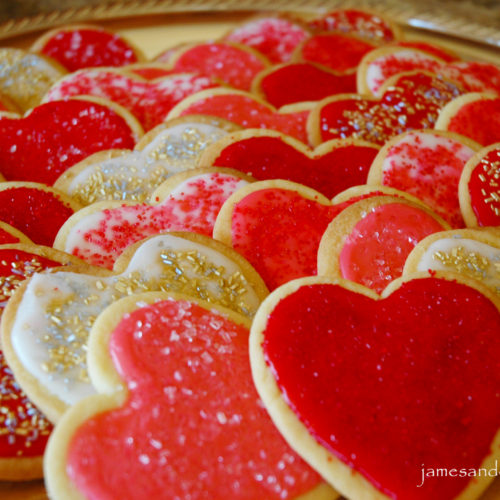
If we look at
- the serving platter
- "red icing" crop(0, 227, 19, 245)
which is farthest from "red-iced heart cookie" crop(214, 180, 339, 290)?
the serving platter

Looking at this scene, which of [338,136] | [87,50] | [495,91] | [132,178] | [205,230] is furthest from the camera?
[87,50]

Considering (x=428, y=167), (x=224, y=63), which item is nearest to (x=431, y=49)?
(x=224, y=63)

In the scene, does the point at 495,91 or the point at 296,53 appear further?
the point at 296,53

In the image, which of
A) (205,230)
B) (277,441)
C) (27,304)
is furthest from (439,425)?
(27,304)

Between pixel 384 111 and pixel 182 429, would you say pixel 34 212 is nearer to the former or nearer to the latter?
pixel 182 429

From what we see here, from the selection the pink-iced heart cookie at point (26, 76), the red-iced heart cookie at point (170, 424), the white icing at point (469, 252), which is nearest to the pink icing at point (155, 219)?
the red-iced heart cookie at point (170, 424)

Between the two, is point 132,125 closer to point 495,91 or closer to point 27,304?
point 27,304

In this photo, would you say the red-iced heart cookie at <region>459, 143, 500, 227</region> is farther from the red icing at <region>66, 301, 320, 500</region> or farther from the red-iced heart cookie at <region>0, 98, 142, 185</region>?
the red-iced heart cookie at <region>0, 98, 142, 185</region>
